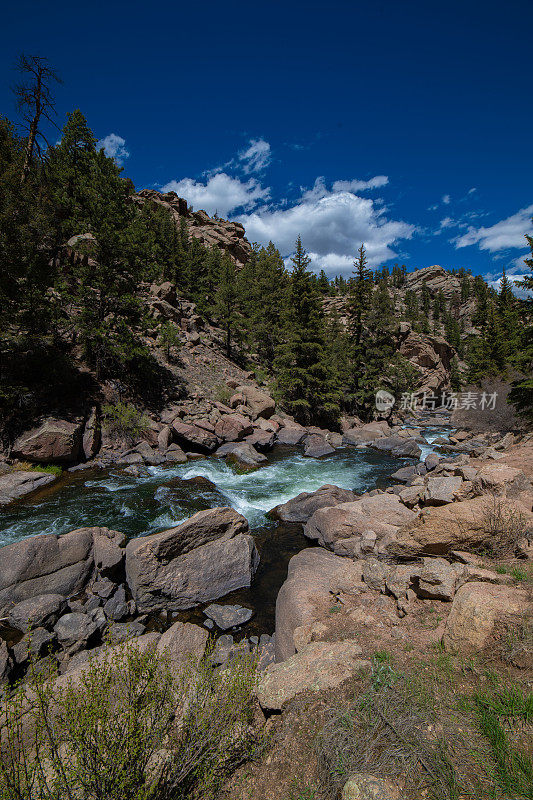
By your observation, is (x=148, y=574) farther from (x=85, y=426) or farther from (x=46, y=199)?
(x=46, y=199)

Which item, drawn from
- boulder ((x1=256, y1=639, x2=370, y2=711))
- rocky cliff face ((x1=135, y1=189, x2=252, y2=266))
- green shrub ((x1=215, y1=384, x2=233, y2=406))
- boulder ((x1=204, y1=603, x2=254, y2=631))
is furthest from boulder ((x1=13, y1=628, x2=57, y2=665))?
rocky cliff face ((x1=135, y1=189, x2=252, y2=266))

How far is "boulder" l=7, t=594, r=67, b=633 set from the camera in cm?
622

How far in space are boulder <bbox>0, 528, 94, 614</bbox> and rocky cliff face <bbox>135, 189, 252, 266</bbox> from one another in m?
64.0

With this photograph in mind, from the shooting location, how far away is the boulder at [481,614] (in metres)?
3.80

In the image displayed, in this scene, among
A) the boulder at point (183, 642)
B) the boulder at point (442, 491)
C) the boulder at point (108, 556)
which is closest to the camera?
the boulder at point (183, 642)

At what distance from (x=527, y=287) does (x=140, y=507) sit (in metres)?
22.2

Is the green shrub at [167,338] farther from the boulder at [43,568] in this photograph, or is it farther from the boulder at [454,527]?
the boulder at [454,527]

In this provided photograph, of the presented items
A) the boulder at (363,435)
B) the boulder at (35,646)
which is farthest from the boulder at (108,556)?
the boulder at (363,435)

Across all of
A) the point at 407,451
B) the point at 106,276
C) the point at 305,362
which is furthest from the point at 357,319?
the point at 106,276

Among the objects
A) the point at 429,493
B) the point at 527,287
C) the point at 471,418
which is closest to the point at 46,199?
the point at 429,493

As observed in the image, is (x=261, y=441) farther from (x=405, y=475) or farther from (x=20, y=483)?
(x=20, y=483)

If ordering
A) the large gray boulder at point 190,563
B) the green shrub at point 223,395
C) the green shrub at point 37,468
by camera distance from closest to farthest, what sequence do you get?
the large gray boulder at point 190,563 → the green shrub at point 37,468 → the green shrub at point 223,395

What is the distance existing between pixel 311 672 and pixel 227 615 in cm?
340

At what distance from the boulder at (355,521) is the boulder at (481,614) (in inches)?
152
